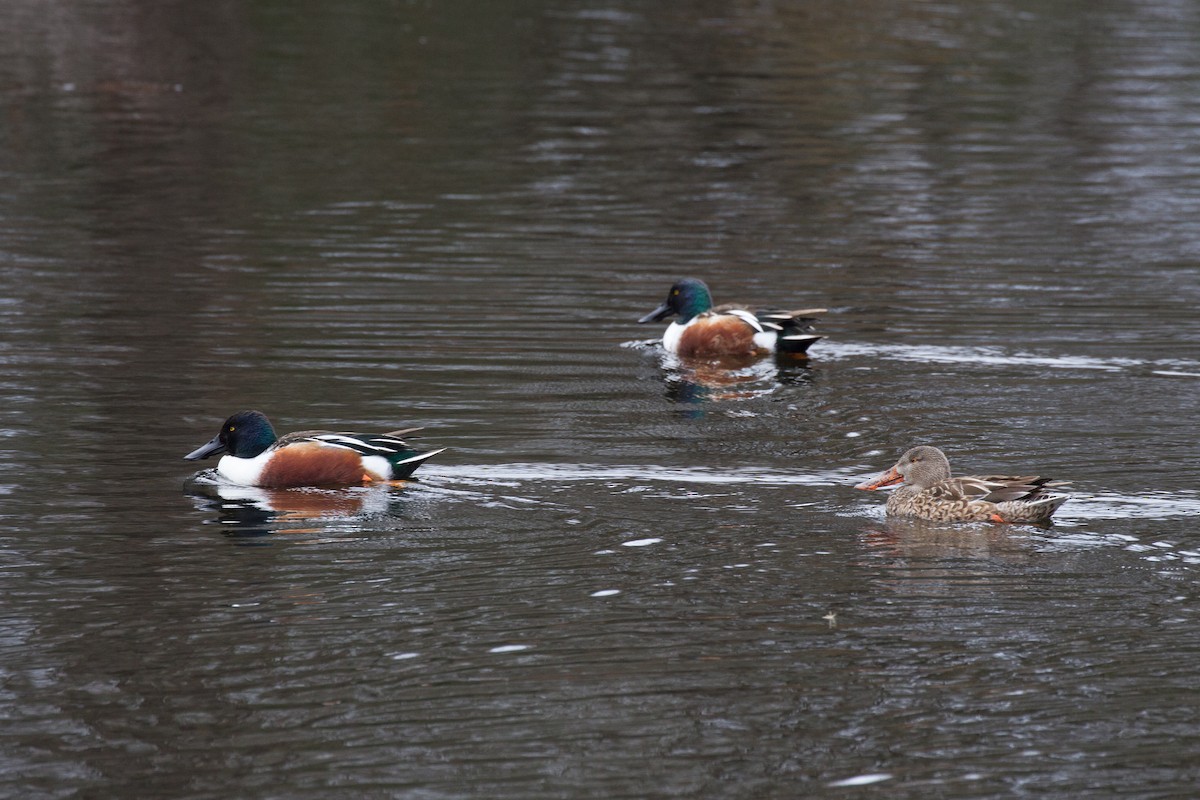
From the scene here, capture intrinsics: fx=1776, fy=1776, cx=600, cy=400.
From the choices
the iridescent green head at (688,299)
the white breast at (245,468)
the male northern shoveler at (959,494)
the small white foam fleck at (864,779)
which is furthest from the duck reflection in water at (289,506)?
the iridescent green head at (688,299)

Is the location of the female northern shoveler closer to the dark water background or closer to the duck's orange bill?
the dark water background

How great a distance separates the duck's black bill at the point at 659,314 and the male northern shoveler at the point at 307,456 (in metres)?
4.91

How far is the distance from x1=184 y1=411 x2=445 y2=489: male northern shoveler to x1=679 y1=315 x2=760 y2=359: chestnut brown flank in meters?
4.52

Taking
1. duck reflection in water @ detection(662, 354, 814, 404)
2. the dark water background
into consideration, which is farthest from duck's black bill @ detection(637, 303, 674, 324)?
duck reflection in water @ detection(662, 354, 814, 404)

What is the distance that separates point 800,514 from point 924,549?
806 mm

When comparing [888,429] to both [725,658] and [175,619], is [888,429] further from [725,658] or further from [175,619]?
[175,619]

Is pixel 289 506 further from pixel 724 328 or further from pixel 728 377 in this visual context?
pixel 724 328

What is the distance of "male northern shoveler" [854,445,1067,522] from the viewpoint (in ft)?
32.1

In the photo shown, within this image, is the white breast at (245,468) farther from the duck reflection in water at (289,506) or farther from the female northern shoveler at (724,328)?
the female northern shoveler at (724,328)

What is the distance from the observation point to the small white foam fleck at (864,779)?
666 cm

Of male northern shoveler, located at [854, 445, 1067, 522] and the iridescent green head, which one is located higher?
the iridescent green head

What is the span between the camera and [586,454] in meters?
11.3

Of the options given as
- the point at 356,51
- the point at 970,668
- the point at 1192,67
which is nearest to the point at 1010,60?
the point at 1192,67

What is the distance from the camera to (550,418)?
12344 mm
